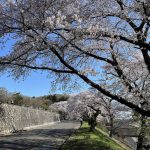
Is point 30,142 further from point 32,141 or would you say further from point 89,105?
point 89,105

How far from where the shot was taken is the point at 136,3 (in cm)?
1449

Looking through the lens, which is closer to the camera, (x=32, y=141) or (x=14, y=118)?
(x=32, y=141)

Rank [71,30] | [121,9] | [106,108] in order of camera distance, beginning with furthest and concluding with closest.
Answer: [106,108], [121,9], [71,30]

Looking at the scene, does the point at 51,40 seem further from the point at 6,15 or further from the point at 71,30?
the point at 6,15

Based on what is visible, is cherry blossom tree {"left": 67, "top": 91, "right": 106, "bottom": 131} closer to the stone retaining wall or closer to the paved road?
the stone retaining wall

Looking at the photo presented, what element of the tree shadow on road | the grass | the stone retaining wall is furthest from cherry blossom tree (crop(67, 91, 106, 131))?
the tree shadow on road

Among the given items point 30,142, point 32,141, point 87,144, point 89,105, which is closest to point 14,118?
point 89,105

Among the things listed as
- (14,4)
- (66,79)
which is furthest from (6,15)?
(66,79)

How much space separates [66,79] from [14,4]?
446 cm

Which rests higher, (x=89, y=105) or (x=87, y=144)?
(x=89, y=105)

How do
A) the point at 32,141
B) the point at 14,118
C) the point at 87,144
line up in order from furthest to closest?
the point at 14,118, the point at 32,141, the point at 87,144

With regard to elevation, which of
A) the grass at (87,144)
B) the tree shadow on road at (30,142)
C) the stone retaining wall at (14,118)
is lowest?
the grass at (87,144)

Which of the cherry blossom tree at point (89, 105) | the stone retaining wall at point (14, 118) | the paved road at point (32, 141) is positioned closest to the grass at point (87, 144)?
the paved road at point (32, 141)

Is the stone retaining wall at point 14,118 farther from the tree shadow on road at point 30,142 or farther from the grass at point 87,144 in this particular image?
the grass at point 87,144
